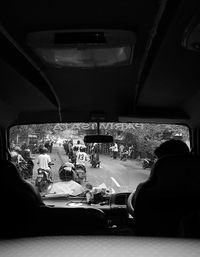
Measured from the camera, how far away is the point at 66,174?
18.7 ft

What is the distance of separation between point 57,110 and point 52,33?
299 cm

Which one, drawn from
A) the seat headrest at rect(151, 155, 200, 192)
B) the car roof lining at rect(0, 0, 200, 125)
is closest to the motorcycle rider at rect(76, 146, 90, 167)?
the car roof lining at rect(0, 0, 200, 125)

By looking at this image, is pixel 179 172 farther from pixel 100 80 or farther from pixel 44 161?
pixel 44 161

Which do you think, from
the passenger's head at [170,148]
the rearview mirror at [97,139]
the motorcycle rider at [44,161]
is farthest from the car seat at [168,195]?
the motorcycle rider at [44,161]

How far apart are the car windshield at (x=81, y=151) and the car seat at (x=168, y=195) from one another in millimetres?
1373

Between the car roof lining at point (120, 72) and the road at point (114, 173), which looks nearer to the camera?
the car roof lining at point (120, 72)

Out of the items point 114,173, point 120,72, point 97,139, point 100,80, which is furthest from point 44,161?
point 120,72

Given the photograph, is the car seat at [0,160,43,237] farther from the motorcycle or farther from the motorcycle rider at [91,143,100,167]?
the motorcycle rider at [91,143,100,167]

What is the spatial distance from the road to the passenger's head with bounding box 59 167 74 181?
8cm

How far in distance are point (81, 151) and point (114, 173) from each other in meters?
0.84

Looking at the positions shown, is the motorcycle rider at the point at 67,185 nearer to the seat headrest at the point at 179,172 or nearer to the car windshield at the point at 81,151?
the car windshield at the point at 81,151

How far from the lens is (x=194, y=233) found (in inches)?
124

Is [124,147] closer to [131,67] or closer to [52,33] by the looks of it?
[131,67]

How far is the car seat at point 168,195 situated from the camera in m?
4.00
